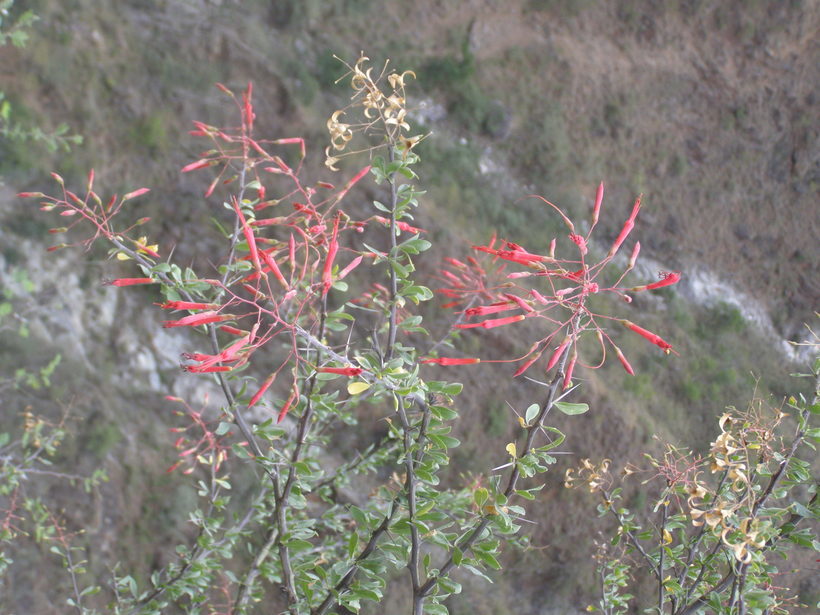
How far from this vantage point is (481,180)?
3.16 meters

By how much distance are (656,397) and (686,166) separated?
1107 millimetres

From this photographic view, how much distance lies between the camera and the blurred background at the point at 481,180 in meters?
2.78

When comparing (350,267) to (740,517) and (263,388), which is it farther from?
(740,517)

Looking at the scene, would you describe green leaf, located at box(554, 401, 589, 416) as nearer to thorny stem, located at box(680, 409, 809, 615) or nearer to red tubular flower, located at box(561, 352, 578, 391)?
red tubular flower, located at box(561, 352, 578, 391)

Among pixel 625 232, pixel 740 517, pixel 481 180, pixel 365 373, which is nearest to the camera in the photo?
pixel 365 373

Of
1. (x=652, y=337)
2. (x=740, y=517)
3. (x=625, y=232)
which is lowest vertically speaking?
(x=740, y=517)

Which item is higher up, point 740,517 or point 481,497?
point 481,497

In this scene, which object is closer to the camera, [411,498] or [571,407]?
[571,407]

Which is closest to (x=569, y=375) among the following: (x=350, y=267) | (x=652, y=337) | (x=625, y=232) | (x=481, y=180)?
(x=652, y=337)

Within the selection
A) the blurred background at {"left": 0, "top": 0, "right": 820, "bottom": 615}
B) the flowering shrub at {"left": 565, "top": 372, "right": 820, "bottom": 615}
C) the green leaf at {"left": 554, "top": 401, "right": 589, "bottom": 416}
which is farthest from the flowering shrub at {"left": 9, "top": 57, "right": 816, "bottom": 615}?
the blurred background at {"left": 0, "top": 0, "right": 820, "bottom": 615}

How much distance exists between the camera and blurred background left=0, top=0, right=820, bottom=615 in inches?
109

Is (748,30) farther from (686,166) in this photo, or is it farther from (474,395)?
(474,395)

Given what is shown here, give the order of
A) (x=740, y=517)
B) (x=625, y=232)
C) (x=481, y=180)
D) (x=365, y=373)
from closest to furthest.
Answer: (x=365, y=373) < (x=625, y=232) < (x=740, y=517) < (x=481, y=180)

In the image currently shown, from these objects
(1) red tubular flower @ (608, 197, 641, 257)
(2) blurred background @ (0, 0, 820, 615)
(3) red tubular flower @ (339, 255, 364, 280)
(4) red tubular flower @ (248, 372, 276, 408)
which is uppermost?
(1) red tubular flower @ (608, 197, 641, 257)
